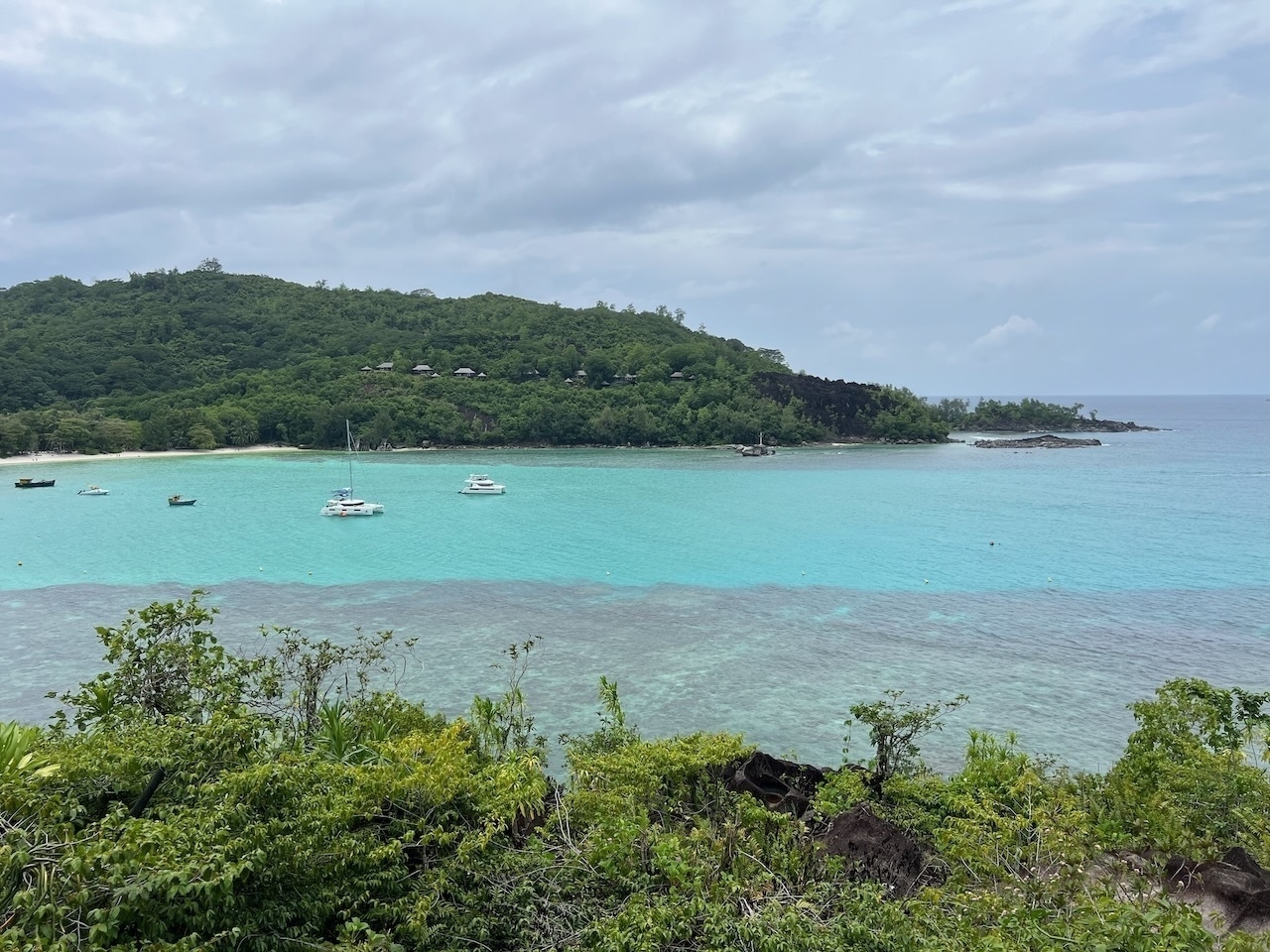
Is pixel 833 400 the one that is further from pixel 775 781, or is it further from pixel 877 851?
pixel 877 851

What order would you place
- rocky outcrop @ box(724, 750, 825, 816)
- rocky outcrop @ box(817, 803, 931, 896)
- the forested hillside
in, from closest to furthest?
rocky outcrop @ box(817, 803, 931, 896) → rocky outcrop @ box(724, 750, 825, 816) → the forested hillside

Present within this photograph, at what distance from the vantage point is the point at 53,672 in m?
13.8

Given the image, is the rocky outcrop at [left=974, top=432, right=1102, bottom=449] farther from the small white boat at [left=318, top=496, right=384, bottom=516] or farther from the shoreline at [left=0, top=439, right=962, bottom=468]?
the small white boat at [left=318, top=496, right=384, bottom=516]

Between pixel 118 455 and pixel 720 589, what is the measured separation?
5590 cm

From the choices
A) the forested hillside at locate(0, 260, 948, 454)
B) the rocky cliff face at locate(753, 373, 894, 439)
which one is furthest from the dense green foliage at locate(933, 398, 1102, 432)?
the forested hillside at locate(0, 260, 948, 454)

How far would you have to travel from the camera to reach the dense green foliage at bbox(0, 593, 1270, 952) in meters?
3.52

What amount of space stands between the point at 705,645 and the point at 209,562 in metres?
16.3

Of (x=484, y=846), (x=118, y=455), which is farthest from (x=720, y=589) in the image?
(x=118, y=455)

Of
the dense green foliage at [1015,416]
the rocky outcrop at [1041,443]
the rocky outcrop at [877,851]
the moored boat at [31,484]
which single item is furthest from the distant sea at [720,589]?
the dense green foliage at [1015,416]

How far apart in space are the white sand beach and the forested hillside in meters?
0.77

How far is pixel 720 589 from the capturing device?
21.1m

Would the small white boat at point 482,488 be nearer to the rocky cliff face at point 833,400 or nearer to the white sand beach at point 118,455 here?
the white sand beach at point 118,455

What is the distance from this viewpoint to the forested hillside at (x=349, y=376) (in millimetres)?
66062

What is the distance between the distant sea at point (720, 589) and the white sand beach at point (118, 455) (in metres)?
13.1
